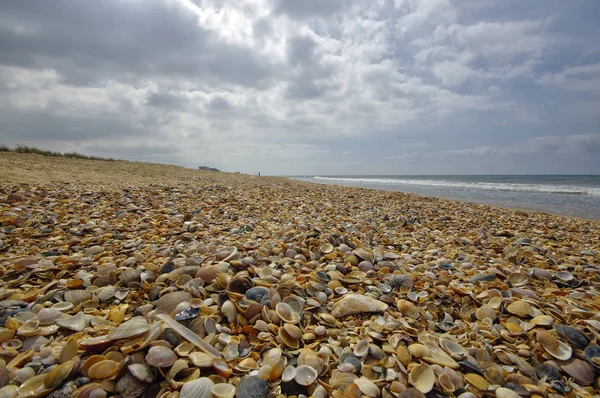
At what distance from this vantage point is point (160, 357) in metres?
1.43

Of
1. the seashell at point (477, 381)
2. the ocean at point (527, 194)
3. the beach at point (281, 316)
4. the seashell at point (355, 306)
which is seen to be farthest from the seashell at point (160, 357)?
the ocean at point (527, 194)

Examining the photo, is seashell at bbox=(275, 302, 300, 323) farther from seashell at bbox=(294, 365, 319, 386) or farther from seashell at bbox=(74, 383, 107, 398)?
seashell at bbox=(74, 383, 107, 398)

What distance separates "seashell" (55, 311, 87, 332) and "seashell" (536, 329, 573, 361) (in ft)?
9.53

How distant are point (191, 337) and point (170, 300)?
1.62ft

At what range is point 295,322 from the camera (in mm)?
1875

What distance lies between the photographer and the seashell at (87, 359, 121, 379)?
1.33 m

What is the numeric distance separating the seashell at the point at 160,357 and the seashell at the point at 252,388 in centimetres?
39

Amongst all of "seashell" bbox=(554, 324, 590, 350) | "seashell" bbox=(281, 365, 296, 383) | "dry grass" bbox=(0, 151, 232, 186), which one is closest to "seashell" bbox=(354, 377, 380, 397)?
"seashell" bbox=(281, 365, 296, 383)

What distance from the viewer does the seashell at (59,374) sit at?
1283mm

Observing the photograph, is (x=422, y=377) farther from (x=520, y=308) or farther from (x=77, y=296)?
(x=77, y=296)

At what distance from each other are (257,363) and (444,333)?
1.33 meters

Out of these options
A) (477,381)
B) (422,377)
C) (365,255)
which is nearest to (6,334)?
(422,377)

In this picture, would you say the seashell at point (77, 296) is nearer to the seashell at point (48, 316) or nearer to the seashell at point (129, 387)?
the seashell at point (48, 316)

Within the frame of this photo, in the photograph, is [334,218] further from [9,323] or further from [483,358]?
[9,323]
